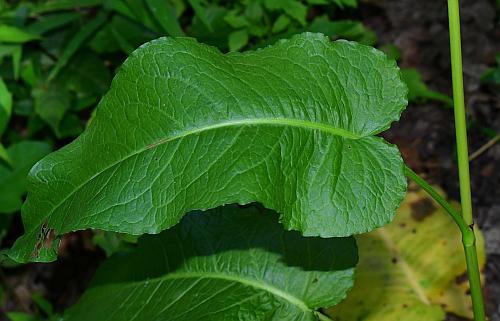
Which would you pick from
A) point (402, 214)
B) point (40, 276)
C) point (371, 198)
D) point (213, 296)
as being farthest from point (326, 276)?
point (40, 276)

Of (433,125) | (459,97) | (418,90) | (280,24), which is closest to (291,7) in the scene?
(280,24)

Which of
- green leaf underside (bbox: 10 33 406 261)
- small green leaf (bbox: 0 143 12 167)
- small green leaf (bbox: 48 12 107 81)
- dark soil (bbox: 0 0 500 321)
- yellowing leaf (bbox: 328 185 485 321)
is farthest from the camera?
small green leaf (bbox: 48 12 107 81)

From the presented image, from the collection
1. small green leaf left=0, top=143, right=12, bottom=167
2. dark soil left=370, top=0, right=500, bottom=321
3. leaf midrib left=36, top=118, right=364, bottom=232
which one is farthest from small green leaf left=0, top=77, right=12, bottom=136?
dark soil left=370, top=0, right=500, bottom=321

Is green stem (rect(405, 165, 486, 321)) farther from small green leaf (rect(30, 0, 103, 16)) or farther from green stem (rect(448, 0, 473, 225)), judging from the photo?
small green leaf (rect(30, 0, 103, 16))

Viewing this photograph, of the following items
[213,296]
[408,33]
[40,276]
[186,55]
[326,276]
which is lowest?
[40,276]

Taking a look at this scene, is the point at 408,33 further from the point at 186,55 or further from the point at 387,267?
the point at 186,55

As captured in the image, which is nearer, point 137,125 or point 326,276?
point 137,125

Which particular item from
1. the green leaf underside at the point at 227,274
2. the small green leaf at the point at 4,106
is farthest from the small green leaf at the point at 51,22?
the green leaf underside at the point at 227,274
